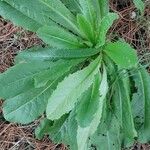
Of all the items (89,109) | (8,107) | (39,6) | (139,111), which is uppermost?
(39,6)

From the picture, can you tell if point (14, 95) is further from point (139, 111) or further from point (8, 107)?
point (139, 111)

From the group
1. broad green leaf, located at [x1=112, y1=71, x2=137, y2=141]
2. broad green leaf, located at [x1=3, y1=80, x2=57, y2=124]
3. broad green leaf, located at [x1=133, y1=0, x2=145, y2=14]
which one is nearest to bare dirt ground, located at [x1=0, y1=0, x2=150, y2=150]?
broad green leaf, located at [x1=133, y1=0, x2=145, y2=14]

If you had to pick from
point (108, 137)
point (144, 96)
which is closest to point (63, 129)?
point (108, 137)

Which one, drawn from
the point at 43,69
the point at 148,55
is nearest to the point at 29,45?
the point at 43,69

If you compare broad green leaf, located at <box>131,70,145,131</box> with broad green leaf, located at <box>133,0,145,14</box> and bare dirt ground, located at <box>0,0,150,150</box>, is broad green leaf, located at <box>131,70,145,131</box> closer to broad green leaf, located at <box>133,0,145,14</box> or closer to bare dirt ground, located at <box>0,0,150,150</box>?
bare dirt ground, located at <box>0,0,150,150</box>

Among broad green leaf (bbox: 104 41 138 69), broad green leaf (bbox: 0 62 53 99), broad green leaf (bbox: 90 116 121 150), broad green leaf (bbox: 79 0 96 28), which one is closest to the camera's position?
broad green leaf (bbox: 104 41 138 69)

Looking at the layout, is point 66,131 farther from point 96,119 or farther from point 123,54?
point 123,54

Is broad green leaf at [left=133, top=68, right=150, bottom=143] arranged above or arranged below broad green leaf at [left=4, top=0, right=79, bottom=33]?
below
